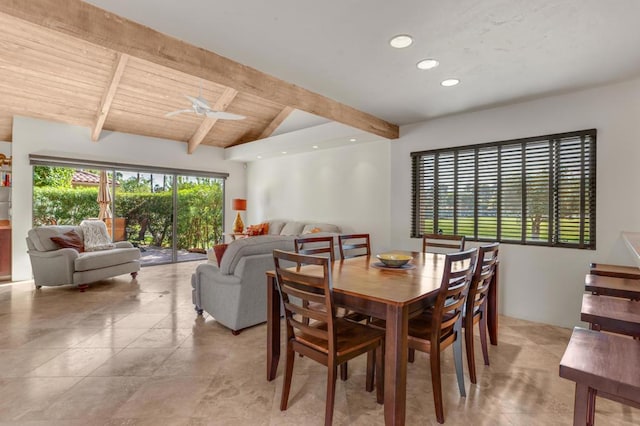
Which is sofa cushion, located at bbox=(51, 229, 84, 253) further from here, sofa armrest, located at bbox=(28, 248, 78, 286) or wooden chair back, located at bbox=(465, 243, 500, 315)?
wooden chair back, located at bbox=(465, 243, 500, 315)

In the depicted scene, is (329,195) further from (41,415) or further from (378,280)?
(41,415)


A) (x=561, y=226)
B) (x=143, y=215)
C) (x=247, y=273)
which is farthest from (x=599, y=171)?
(x=143, y=215)

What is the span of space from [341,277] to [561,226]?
2.75 m

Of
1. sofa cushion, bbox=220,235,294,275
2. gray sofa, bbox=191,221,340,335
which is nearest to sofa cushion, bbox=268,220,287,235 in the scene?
gray sofa, bbox=191,221,340,335

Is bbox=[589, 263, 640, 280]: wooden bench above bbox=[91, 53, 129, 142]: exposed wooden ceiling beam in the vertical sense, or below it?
below

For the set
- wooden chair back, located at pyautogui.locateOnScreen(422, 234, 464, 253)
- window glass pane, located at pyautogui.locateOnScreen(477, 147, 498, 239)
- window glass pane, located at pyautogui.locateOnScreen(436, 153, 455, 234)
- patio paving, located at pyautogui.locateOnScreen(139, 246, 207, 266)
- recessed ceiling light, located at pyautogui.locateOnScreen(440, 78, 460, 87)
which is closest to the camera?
recessed ceiling light, located at pyautogui.locateOnScreen(440, 78, 460, 87)

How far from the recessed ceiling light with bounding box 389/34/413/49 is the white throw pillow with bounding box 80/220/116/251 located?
5392 millimetres

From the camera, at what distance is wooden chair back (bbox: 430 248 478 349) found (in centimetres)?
186

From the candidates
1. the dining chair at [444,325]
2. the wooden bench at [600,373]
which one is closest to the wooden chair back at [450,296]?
the dining chair at [444,325]

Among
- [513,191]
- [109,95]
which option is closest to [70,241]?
[109,95]

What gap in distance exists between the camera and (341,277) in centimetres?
227

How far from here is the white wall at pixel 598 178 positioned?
10.3 feet

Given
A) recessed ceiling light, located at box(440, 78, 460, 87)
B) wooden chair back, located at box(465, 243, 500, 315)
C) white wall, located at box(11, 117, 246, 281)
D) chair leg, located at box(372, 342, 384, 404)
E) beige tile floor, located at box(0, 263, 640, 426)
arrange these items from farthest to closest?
white wall, located at box(11, 117, 246, 281) → recessed ceiling light, located at box(440, 78, 460, 87) → wooden chair back, located at box(465, 243, 500, 315) → chair leg, located at box(372, 342, 384, 404) → beige tile floor, located at box(0, 263, 640, 426)

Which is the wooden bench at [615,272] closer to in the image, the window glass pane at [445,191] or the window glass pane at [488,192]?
the window glass pane at [488,192]
